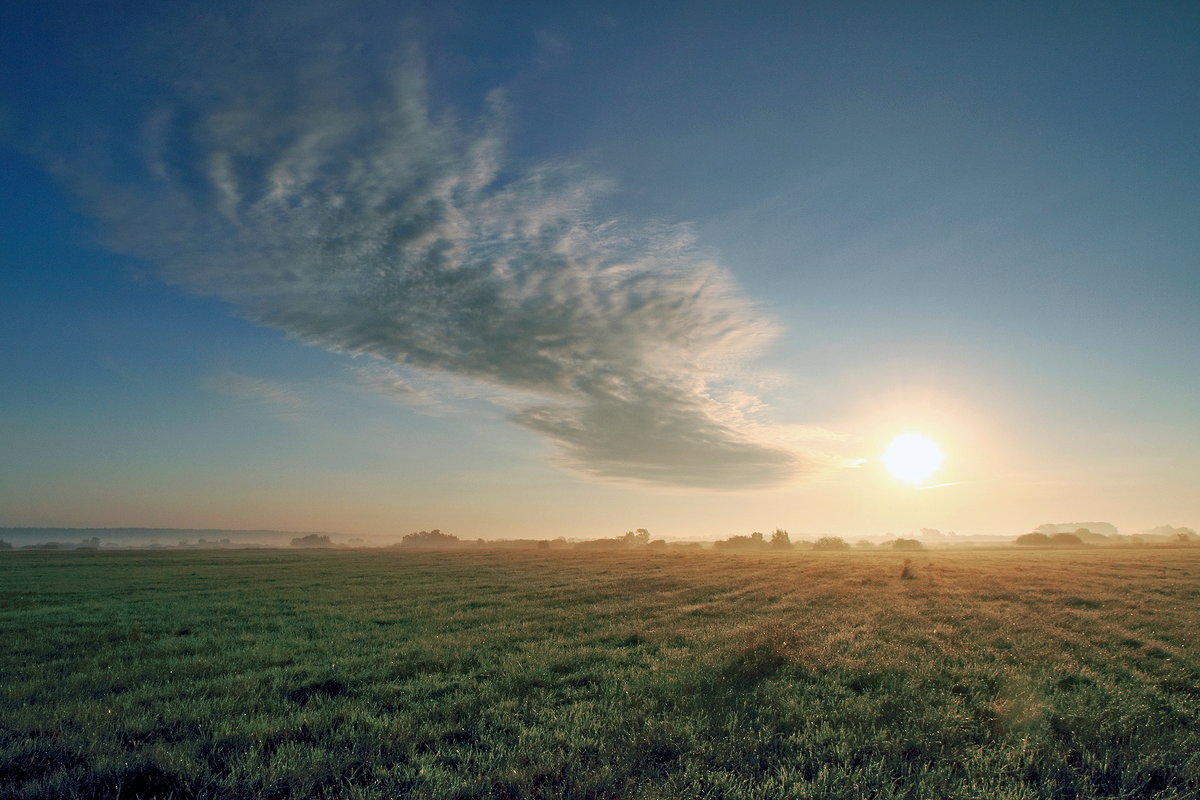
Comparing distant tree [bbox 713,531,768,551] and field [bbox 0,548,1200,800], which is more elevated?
field [bbox 0,548,1200,800]

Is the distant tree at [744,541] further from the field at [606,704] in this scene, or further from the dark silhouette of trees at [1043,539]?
the field at [606,704]

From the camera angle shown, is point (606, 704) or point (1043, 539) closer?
point (606, 704)

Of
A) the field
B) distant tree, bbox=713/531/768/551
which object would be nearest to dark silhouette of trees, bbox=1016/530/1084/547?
distant tree, bbox=713/531/768/551

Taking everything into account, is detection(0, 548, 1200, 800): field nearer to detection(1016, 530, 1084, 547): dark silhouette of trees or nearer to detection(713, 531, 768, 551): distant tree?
detection(713, 531, 768, 551): distant tree

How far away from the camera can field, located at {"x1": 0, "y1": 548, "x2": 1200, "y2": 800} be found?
6.12m

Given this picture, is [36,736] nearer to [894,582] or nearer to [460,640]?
[460,640]

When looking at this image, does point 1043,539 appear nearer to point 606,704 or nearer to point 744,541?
point 744,541

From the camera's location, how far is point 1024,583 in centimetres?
2867

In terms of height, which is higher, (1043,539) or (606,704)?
(606,704)

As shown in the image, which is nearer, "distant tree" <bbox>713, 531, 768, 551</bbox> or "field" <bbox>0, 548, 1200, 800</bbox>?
"field" <bbox>0, 548, 1200, 800</bbox>

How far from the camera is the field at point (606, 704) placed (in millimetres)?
6117

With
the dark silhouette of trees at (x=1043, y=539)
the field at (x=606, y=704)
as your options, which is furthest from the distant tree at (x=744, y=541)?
the field at (x=606, y=704)

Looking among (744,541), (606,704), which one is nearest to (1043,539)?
(744,541)

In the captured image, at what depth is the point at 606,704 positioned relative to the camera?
8617 mm
